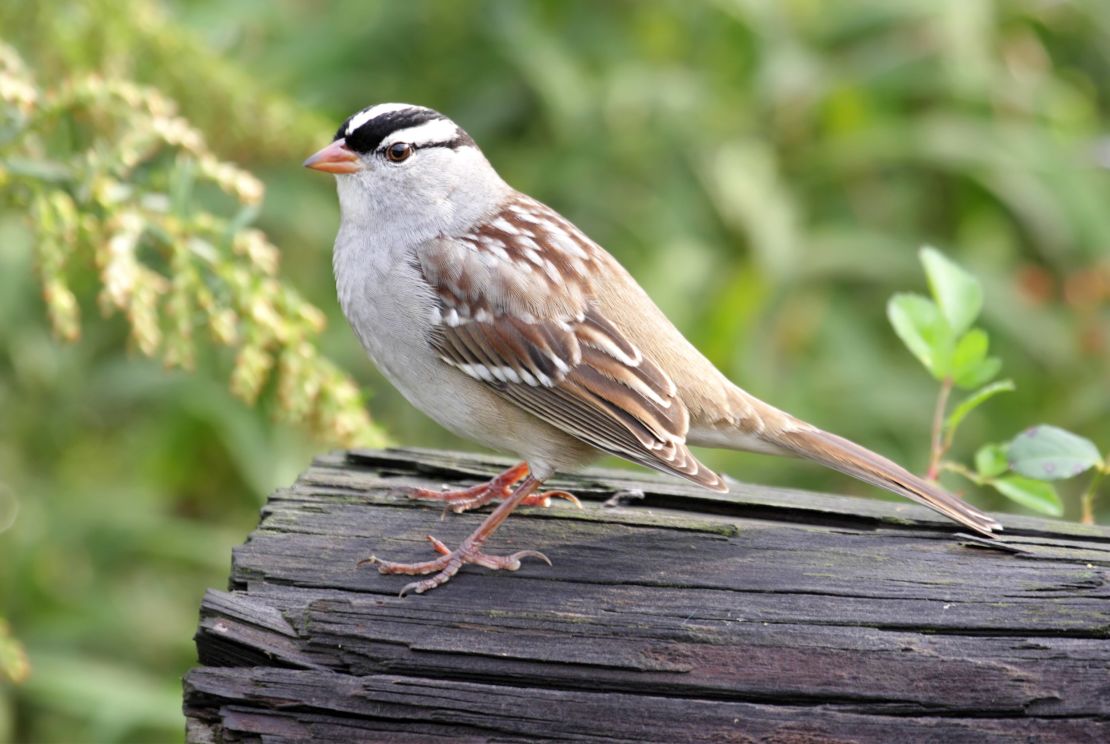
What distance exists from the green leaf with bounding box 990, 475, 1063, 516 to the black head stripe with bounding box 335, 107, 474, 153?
6.55 ft

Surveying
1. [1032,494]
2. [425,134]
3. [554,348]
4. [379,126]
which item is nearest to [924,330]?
[1032,494]

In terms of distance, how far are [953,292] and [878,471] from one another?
60 centimetres

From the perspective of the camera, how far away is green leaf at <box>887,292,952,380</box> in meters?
3.92

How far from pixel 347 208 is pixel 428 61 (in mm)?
2783

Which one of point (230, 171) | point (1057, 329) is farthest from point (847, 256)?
point (230, 171)

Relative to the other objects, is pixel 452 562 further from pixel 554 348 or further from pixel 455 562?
pixel 554 348

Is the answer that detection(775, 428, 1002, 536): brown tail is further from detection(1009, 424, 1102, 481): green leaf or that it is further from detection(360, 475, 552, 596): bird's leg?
detection(360, 475, 552, 596): bird's leg

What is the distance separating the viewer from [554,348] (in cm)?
389

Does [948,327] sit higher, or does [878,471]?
[948,327]

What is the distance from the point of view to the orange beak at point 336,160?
4.16 meters

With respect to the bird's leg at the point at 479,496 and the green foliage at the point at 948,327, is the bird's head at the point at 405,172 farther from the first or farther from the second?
the green foliage at the point at 948,327

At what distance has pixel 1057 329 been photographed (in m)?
6.64

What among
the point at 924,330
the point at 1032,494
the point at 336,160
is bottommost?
the point at 1032,494

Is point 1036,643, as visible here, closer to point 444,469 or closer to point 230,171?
point 444,469
